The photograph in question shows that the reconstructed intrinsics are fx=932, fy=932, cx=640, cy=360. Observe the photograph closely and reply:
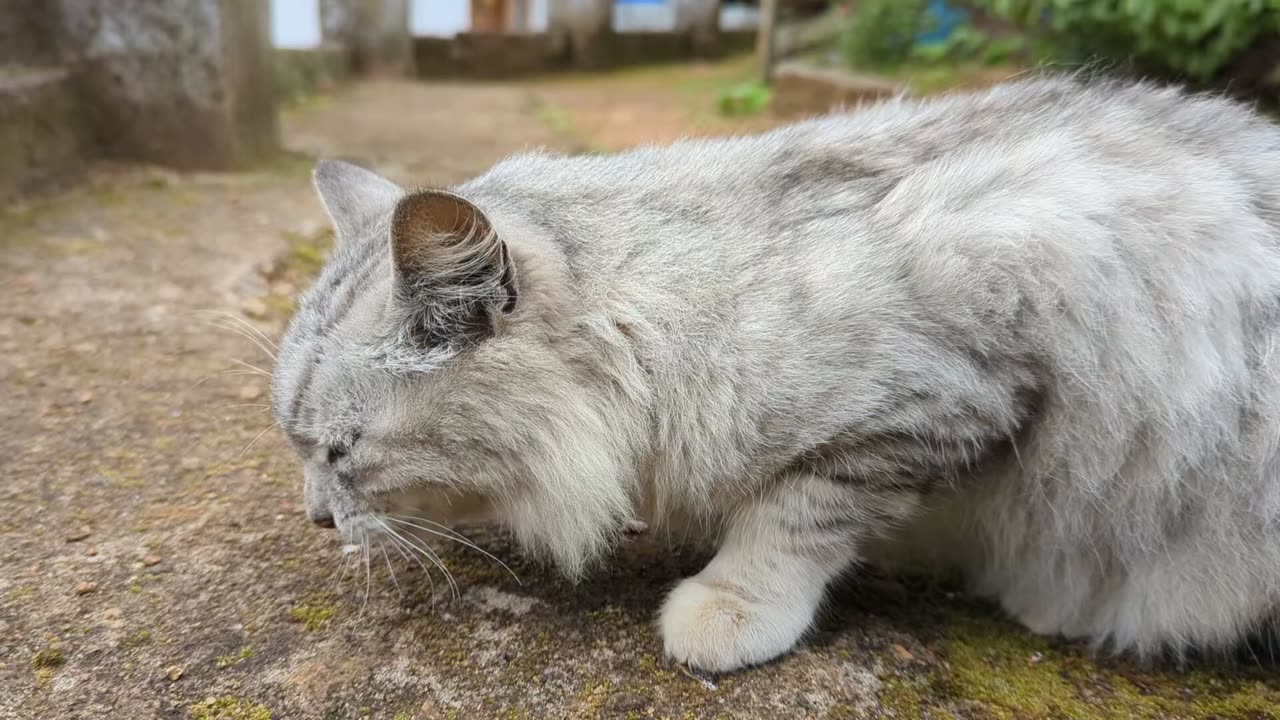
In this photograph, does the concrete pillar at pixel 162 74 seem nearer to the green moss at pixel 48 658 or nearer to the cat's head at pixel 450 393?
the cat's head at pixel 450 393

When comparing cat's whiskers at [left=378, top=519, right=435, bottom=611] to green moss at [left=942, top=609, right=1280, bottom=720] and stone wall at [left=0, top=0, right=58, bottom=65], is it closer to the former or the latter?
green moss at [left=942, top=609, right=1280, bottom=720]

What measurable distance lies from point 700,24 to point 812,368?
11.3 m

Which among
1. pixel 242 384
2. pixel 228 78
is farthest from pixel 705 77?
pixel 242 384

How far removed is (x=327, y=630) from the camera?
171 cm

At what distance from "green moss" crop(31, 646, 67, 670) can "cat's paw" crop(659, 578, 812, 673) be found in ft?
3.42

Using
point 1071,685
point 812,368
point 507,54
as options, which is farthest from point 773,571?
point 507,54

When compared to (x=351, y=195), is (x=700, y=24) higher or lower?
higher

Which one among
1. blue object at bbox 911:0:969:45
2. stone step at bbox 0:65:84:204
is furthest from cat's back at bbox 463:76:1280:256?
blue object at bbox 911:0:969:45

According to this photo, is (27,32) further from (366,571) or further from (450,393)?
(450,393)

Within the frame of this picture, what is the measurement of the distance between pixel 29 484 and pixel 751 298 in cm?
164

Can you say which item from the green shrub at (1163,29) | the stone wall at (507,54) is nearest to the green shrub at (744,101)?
the green shrub at (1163,29)

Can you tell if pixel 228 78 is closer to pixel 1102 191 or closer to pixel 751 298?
pixel 751 298

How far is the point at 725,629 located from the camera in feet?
5.59

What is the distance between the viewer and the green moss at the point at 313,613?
173 centimetres
